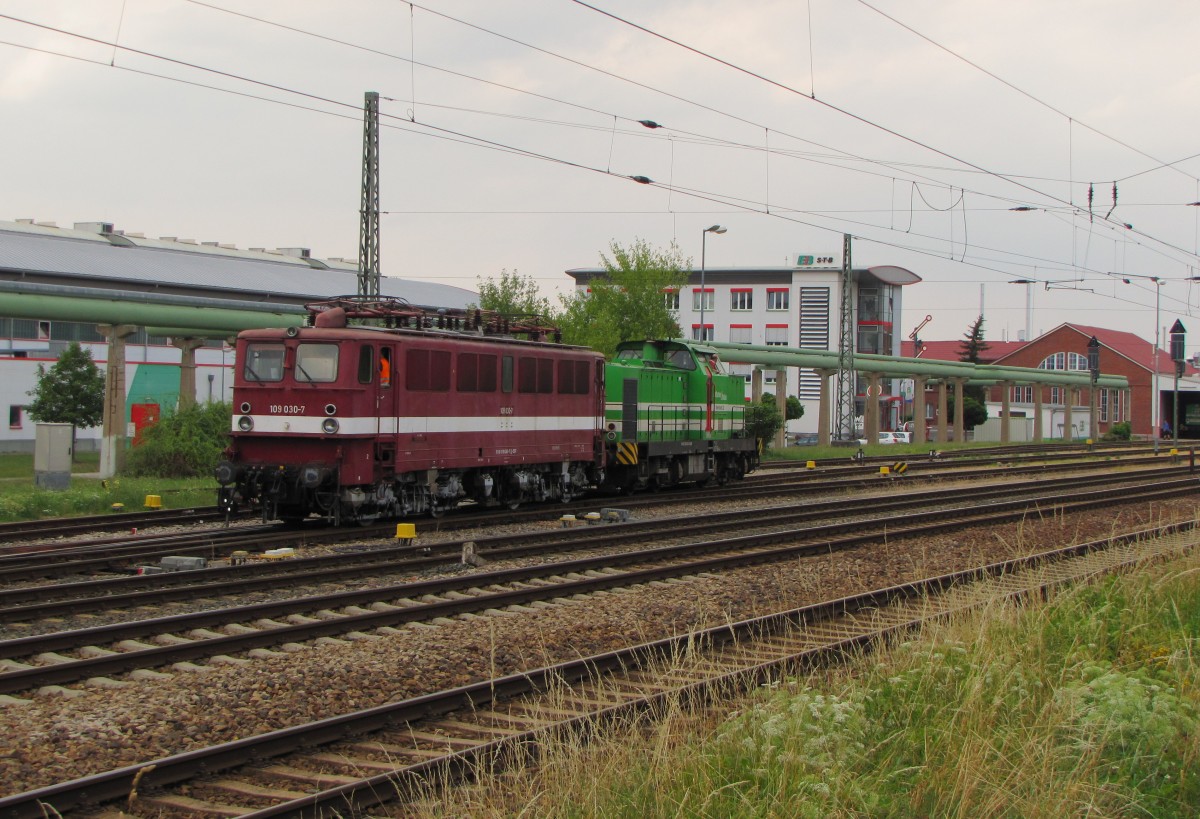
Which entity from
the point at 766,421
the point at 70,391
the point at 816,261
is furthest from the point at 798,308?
the point at 70,391

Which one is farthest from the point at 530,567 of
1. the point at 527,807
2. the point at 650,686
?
the point at 527,807

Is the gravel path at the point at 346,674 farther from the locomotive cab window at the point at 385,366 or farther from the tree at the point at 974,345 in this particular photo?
the tree at the point at 974,345

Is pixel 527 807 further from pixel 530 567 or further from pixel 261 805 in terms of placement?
pixel 530 567

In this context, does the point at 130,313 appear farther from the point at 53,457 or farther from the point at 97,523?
the point at 97,523

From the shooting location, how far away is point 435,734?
7684 mm

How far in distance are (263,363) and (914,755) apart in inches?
548

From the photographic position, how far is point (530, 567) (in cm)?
1391

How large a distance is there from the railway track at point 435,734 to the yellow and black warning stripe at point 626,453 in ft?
45.7

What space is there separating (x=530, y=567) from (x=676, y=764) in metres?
8.05

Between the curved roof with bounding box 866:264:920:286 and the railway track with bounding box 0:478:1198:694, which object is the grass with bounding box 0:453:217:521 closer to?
the railway track with bounding box 0:478:1198:694

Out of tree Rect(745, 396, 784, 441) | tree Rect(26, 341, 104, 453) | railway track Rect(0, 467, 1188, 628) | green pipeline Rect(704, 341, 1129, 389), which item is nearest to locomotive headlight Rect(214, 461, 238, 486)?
railway track Rect(0, 467, 1188, 628)

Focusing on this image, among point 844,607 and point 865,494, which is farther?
point 865,494

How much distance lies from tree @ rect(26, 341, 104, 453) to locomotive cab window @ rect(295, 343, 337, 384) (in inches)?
1403

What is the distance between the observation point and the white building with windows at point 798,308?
279ft
